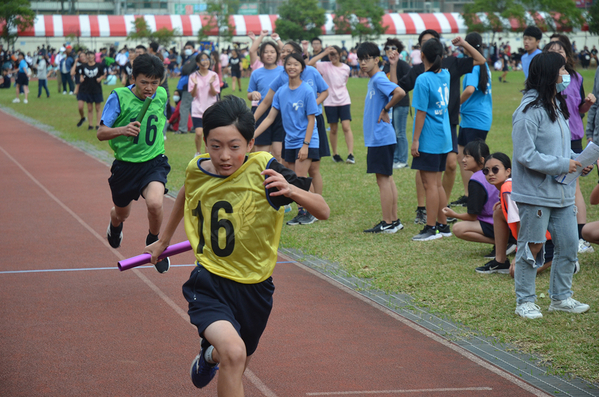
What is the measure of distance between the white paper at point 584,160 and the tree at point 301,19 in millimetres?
59426

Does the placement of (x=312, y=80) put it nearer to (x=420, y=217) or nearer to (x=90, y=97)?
(x=420, y=217)

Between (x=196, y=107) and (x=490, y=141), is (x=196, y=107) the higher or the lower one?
the higher one

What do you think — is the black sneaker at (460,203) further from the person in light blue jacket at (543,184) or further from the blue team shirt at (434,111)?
the person in light blue jacket at (543,184)

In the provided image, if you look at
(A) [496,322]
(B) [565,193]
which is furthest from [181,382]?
(B) [565,193]

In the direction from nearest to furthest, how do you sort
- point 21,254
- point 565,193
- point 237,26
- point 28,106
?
point 565,193, point 21,254, point 28,106, point 237,26

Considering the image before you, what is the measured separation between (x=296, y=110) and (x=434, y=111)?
1705 millimetres

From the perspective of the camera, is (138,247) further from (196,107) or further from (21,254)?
(196,107)

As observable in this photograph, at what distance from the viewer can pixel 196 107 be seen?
40.9 ft

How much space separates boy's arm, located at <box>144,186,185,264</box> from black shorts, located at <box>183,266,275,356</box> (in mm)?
429

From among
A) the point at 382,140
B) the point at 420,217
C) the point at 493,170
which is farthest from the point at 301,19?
the point at 493,170

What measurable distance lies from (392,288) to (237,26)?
219 ft

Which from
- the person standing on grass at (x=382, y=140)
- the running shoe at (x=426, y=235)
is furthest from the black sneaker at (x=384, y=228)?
the running shoe at (x=426, y=235)

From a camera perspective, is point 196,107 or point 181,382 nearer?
point 181,382

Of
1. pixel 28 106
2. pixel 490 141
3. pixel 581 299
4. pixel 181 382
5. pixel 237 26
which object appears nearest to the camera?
pixel 181 382
